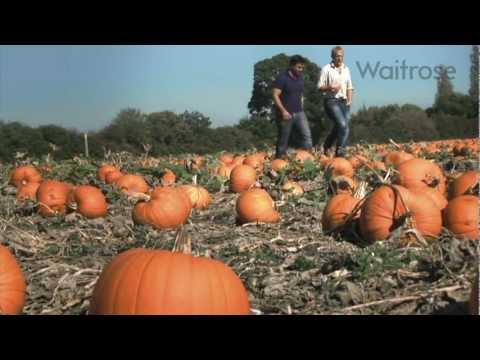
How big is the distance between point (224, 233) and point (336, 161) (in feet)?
9.11

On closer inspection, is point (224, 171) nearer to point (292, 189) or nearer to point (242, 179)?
point (242, 179)

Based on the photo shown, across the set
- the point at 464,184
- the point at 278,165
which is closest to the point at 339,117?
the point at 278,165

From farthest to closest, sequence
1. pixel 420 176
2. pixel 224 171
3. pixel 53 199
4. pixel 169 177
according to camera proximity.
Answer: pixel 224 171
pixel 169 177
pixel 53 199
pixel 420 176

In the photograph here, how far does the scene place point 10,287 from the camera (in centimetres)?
290

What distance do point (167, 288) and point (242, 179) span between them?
5.02 meters

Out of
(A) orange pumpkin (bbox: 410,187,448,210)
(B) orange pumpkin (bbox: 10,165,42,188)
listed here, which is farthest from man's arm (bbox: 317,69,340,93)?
(A) orange pumpkin (bbox: 410,187,448,210)

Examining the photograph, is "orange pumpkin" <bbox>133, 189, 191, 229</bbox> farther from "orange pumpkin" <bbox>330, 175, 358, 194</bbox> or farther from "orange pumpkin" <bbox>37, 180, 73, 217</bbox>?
"orange pumpkin" <bbox>330, 175, 358, 194</bbox>

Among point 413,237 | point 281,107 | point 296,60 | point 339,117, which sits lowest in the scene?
point 413,237

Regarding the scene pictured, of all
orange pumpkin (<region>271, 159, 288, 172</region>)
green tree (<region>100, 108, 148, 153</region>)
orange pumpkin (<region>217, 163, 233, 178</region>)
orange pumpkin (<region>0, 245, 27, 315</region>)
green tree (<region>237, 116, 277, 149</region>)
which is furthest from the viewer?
green tree (<region>237, 116, 277, 149</region>)

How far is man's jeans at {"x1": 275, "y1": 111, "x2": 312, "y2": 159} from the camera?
1004cm

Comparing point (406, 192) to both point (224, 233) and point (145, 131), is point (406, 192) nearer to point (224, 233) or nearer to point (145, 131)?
point (224, 233)

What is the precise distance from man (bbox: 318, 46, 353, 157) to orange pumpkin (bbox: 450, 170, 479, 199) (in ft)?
17.1

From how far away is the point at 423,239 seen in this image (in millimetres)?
3490
